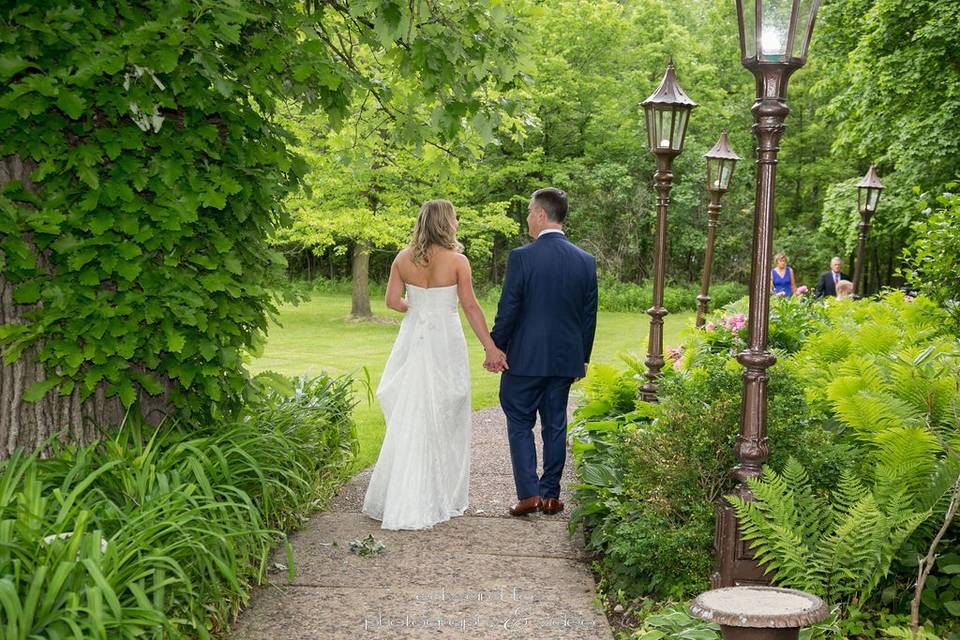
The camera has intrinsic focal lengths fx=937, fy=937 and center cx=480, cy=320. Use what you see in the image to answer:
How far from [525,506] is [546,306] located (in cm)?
136

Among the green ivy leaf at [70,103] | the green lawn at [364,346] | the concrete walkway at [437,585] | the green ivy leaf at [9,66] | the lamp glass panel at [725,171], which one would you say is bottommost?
the green lawn at [364,346]

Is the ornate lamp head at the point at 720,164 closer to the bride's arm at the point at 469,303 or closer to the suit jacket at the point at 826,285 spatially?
the suit jacket at the point at 826,285

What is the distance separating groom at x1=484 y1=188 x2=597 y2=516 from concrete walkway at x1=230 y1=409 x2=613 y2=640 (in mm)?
397

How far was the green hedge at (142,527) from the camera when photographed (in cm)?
327

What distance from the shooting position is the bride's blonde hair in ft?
20.5

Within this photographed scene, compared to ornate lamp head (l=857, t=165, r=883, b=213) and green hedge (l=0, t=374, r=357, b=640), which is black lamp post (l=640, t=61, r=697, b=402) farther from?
ornate lamp head (l=857, t=165, r=883, b=213)

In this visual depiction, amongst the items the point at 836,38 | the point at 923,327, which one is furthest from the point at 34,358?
the point at 836,38

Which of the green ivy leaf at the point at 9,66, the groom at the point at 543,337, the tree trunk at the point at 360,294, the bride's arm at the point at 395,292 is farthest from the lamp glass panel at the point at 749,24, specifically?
the tree trunk at the point at 360,294

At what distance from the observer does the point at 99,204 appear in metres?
4.67

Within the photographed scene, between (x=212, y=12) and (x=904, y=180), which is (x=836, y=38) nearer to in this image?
(x=904, y=180)

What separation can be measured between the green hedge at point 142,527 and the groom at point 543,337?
1.52 meters

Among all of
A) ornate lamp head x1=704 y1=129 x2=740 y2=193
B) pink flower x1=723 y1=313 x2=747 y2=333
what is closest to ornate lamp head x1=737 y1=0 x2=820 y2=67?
pink flower x1=723 y1=313 x2=747 y2=333

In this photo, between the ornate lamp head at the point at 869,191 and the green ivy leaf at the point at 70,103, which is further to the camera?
the ornate lamp head at the point at 869,191

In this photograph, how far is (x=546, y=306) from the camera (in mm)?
6332
